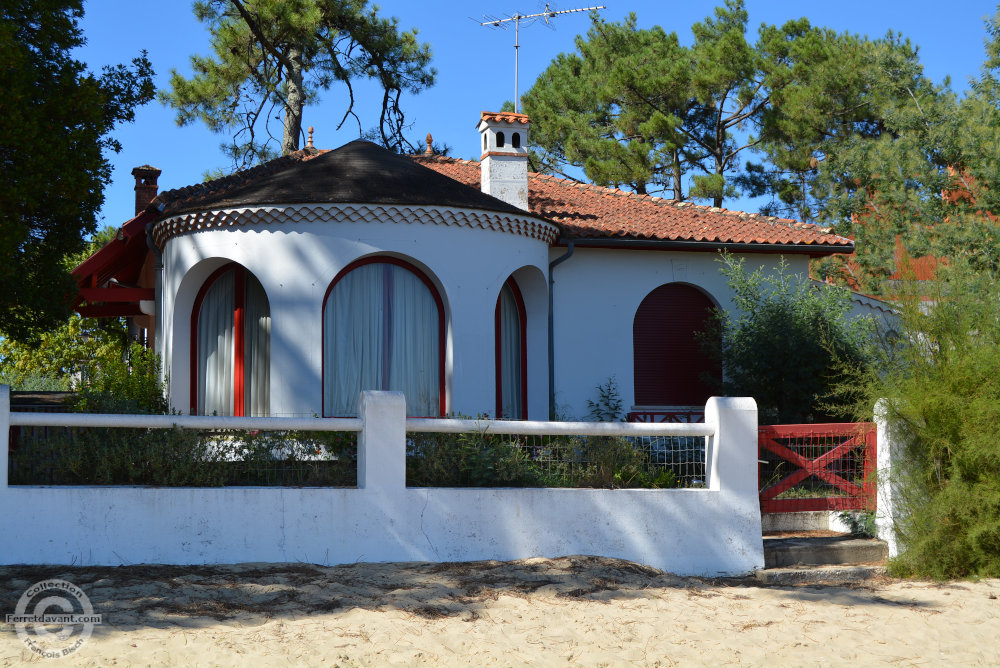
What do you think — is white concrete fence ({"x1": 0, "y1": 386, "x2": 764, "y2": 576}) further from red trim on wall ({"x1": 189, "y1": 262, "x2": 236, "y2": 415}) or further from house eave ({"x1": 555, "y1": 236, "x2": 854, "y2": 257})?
house eave ({"x1": 555, "y1": 236, "x2": 854, "y2": 257})

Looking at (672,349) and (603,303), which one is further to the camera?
(672,349)

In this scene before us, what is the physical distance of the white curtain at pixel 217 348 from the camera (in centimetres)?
1318

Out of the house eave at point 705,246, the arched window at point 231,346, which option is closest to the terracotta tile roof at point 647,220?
the house eave at point 705,246

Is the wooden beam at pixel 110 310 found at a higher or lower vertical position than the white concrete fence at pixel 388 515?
higher

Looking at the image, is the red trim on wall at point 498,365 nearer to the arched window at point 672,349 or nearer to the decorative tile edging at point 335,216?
the decorative tile edging at point 335,216

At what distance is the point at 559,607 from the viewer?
7.67m

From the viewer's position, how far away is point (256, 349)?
12898 millimetres

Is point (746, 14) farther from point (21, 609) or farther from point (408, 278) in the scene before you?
point (21, 609)

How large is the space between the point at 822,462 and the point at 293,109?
1815 cm

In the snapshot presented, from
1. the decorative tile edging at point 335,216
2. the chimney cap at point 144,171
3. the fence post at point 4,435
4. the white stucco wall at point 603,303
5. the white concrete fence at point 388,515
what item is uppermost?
the chimney cap at point 144,171

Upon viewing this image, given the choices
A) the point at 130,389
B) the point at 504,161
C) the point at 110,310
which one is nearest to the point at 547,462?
the point at 130,389

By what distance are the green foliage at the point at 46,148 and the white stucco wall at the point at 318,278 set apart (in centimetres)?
144

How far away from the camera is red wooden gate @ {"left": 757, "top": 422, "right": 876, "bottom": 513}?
32.2ft

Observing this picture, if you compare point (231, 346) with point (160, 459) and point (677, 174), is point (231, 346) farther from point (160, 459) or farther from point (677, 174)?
point (677, 174)
